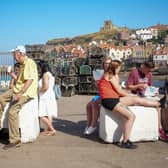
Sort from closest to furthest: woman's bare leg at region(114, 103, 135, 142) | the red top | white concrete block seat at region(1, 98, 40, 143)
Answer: woman's bare leg at region(114, 103, 135, 142)
the red top
white concrete block seat at region(1, 98, 40, 143)

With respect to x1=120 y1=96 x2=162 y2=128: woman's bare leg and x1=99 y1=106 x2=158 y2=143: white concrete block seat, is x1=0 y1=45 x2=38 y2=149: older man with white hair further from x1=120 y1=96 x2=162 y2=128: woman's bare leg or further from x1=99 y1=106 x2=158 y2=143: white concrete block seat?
x1=120 y1=96 x2=162 y2=128: woman's bare leg

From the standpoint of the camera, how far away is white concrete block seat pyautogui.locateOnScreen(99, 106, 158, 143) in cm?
568

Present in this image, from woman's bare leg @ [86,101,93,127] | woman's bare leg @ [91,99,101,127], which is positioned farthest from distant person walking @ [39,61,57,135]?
woman's bare leg @ [91,99,101,127]

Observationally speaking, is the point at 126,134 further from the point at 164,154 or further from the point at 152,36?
the point at 152,36

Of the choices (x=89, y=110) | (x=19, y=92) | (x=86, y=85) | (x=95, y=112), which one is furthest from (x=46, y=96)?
(x=86, y=85)

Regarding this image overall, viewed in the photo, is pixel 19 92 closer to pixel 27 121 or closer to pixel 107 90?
pixel 27 121

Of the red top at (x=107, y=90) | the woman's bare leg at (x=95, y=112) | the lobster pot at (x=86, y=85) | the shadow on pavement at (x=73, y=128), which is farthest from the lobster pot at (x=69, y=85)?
the red top at (x=107, y=90)

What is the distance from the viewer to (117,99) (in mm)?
5598

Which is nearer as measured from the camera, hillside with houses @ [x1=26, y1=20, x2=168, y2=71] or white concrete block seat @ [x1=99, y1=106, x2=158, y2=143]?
white concrete block seat @ [x1=99, y1=106, x2=158, y2=143]

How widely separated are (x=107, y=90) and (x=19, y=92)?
1.41m

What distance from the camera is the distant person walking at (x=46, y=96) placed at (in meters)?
6.30

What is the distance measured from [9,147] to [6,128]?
627 millimetres

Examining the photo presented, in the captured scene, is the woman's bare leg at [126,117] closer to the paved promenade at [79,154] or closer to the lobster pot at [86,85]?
the paved promenade at [79,154]

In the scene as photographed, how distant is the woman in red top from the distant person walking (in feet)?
3.47
